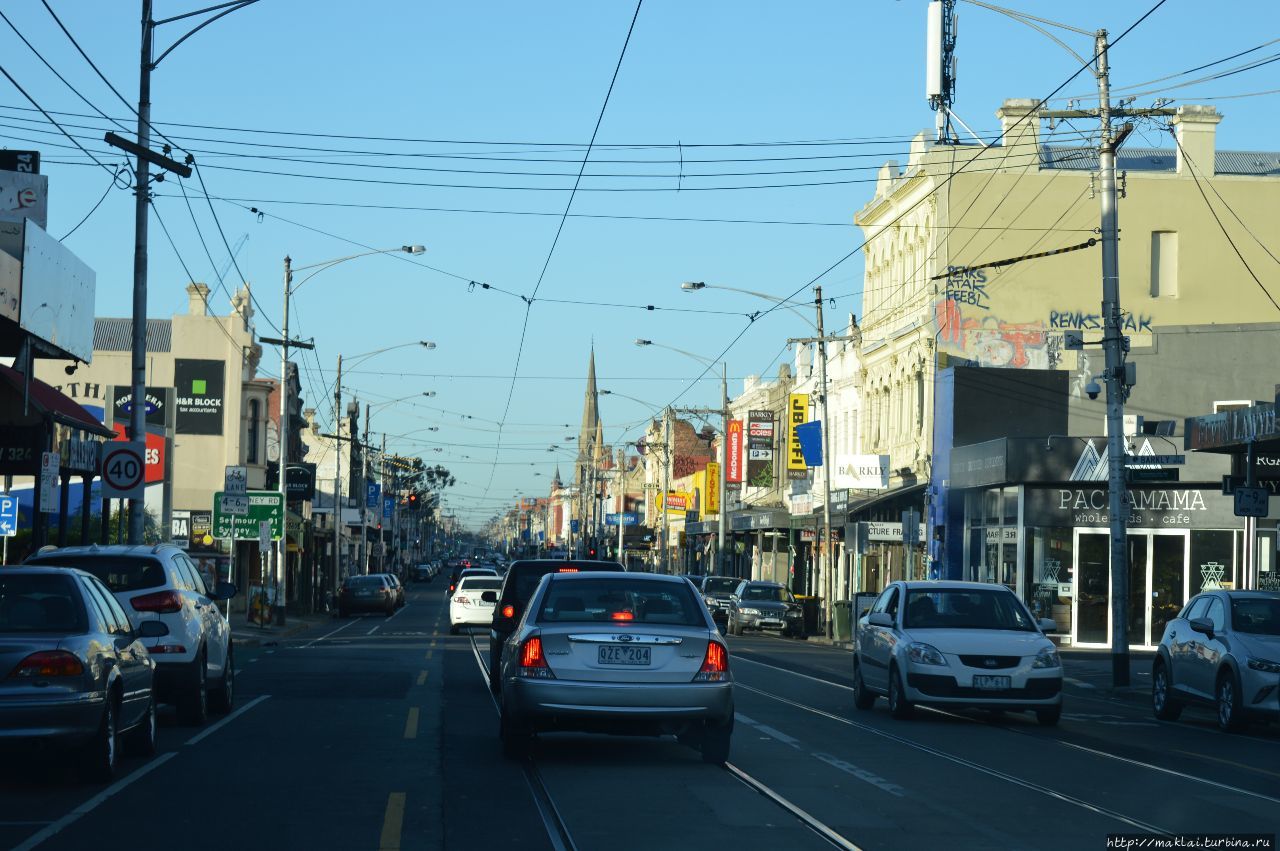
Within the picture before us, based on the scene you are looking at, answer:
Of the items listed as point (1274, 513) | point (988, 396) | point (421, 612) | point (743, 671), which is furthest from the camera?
point (421, 612)

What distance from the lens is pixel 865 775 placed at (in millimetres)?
12570

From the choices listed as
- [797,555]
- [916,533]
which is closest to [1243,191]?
[916,533]

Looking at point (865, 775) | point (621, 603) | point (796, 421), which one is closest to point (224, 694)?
point (621, 603)

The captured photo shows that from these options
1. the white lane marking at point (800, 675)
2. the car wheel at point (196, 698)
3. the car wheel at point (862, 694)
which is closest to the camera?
the car wheel at point (196, 698)

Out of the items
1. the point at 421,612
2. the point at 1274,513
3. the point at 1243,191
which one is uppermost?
the point at 1243,191

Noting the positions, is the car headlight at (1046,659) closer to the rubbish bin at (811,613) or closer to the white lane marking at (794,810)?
the white lane marking at (794,810)

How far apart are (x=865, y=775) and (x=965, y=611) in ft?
21.0

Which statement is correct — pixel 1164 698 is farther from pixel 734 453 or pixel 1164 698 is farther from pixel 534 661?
pixel 734 453

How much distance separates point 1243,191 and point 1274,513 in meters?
13.0

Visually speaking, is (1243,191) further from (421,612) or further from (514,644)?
(514,644)

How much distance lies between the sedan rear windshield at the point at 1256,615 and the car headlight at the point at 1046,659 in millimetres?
2073

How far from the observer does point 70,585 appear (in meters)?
11.7

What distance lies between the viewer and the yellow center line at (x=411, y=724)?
49.3 feet

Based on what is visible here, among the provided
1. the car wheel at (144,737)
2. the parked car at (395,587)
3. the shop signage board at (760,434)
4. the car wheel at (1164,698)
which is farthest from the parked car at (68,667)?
the shop signage board at (760,434)
